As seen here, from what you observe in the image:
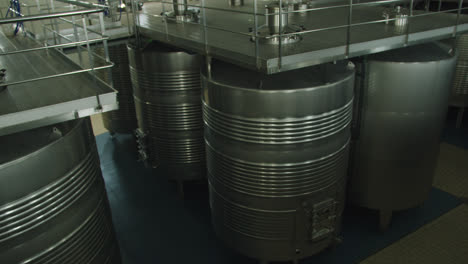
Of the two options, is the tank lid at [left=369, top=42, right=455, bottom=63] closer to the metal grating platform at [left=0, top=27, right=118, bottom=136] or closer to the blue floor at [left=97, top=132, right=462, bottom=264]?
the blue floor at [left=97, top=132, right=462, bottom=264]

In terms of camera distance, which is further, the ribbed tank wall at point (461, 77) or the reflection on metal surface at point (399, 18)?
the ribbed tank wall at point (461, 77)

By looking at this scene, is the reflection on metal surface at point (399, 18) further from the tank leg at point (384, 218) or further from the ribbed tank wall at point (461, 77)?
the ribbed tank wall at point (461, 77)

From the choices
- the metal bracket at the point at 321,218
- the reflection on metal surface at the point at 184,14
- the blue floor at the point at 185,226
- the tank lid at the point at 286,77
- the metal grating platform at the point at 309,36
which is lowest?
the blue floor at the point at 185,226

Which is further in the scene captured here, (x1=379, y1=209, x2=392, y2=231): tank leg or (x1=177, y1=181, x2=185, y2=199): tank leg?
(x1=177, y1=181, x2=185, y2=199): tank leg

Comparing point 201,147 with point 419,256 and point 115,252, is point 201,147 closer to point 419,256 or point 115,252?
point 115,252

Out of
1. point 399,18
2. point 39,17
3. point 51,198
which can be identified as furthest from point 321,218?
point 39,17

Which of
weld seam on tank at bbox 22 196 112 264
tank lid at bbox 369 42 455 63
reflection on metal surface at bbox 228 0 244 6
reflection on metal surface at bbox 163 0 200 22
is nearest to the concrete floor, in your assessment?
tank lid at bbox 369 42 455 63

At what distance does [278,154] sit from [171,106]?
2.06 m

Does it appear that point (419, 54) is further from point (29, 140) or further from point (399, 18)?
point (29, 140)

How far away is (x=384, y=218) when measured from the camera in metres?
4.48

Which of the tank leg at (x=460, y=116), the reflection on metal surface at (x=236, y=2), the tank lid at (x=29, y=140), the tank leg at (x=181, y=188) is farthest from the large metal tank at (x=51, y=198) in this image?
the tank leg at (x=460, y=116)

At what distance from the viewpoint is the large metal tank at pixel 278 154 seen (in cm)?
325

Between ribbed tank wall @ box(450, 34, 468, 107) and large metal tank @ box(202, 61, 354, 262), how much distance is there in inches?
155

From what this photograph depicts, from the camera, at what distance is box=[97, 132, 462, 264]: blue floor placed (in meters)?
4.32
